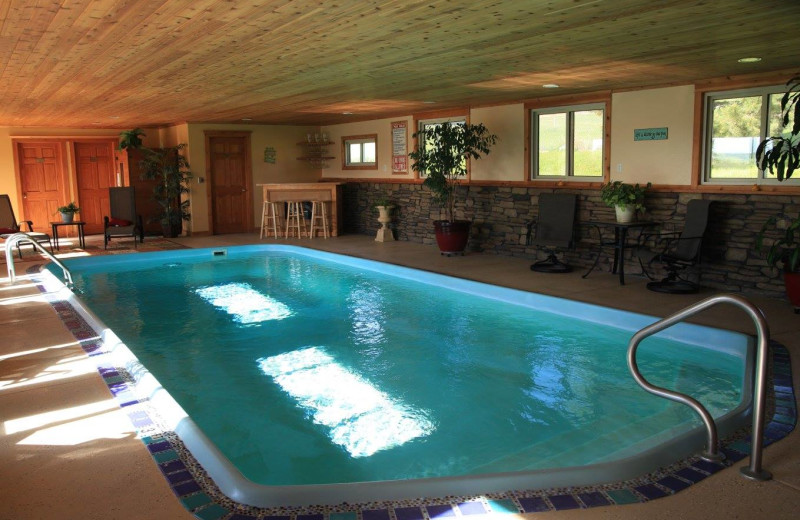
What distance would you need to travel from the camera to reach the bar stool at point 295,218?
40.2ft

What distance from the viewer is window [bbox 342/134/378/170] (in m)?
12.1

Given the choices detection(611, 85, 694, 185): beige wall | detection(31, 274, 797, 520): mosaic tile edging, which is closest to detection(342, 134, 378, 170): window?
detection(611, 85, 694, 185): beige wall

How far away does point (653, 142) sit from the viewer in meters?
7.23

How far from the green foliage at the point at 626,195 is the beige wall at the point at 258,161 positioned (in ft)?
25.7

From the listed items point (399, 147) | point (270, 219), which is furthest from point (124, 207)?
point (399, 147)

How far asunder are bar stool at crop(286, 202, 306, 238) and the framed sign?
2.13m

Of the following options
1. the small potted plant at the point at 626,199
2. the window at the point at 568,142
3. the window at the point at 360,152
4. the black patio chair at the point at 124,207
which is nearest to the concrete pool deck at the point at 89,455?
the small potted plant at the point at 626,199

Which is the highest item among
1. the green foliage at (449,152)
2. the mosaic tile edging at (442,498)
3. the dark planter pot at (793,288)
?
the green foliage at (449,152)

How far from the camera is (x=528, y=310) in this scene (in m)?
6.42

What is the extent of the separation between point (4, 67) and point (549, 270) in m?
6.05

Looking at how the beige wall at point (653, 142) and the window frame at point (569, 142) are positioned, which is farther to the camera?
the window frame at point (569, 142)

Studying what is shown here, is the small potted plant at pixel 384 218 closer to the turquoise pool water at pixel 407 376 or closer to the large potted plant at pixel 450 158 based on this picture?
the large potted plant at pixel 450 158

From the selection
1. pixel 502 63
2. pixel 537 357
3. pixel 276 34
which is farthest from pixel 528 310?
pixel 276 34

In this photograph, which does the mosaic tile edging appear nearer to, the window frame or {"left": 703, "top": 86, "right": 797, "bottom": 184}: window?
{"left": 703, "top": 86, "right": 797, "bottom": 184}: window
